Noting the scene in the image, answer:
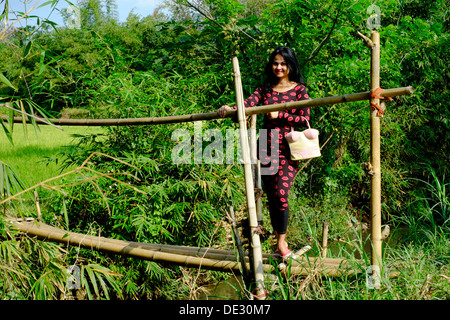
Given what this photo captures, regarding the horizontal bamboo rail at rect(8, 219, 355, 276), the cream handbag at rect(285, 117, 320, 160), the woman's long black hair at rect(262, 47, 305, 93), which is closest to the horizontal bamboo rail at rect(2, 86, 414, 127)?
the cream handbag at rect(285, 117, 320, 160)

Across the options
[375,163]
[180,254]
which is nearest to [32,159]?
[180,254]

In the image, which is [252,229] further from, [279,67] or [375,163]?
[279,67]

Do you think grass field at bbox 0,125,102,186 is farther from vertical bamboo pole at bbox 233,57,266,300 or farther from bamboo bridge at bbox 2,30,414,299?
vertical bamboo pole at bbox 233,57,266,300

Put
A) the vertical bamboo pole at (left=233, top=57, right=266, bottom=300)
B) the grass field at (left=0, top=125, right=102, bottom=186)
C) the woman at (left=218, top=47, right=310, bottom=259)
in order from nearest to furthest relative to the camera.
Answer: the vertical bamboo pole at (left=233, top=57, right=266, bottom=300) → the woman at (left=218, top=47, right=310, bottom=259) → the grass field at (left=0, top=125, right=102, bottom=186)

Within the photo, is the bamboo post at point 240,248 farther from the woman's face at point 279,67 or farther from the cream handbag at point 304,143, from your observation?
the woman's face at point 279,67

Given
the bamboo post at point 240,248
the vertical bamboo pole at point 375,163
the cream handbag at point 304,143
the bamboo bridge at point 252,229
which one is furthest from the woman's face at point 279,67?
the bamboo post at point 240,248

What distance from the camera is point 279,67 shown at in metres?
2.46

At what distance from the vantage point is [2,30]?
2.16 m

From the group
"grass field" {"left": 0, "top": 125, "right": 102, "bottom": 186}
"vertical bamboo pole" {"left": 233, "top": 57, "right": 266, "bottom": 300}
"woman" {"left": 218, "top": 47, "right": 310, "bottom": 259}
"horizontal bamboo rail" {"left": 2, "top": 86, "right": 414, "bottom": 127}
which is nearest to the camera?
"horizontal bamboo rail" {"left": 2, "top": 86, "right": 414, "bottom": 127}

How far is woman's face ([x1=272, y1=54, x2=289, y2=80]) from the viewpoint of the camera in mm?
2459

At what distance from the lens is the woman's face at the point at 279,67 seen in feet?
8.07

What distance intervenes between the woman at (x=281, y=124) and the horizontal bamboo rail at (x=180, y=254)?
0.58ft

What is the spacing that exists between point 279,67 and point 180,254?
1.30m
